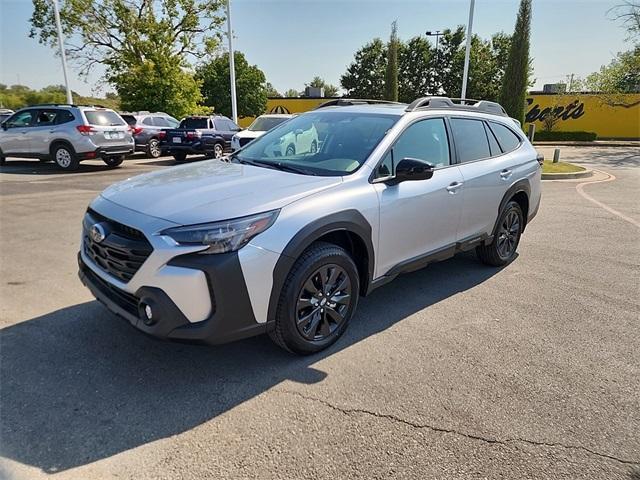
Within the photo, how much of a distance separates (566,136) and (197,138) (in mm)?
25067

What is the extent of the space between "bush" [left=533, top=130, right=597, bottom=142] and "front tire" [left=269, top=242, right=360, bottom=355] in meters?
31.1

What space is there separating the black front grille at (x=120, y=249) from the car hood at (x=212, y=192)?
0.16m

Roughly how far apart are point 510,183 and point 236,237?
3.55 m

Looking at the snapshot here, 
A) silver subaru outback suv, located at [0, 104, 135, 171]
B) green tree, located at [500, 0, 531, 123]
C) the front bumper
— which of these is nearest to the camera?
the front bumper

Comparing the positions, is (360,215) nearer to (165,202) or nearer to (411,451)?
(165,202)

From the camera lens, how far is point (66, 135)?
12.7m

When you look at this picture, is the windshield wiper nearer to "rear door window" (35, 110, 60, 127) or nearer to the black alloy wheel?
the black alloy wheel

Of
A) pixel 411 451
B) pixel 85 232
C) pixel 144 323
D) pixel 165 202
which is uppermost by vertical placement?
pixel 165 202

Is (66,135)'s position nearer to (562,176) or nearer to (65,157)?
(65,157)

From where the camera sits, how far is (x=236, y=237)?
262cm

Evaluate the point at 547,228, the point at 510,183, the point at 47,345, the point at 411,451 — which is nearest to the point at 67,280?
the point at 47,345

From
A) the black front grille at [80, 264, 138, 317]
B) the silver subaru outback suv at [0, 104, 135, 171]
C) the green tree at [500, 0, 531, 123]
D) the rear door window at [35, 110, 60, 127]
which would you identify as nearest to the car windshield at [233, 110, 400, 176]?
the black front grille at [80, 264, 138, 317]

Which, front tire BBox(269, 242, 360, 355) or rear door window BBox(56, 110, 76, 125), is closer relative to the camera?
front tire BBox(269, 242, 360, 355)

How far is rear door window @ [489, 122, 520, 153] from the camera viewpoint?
5.05 metres
